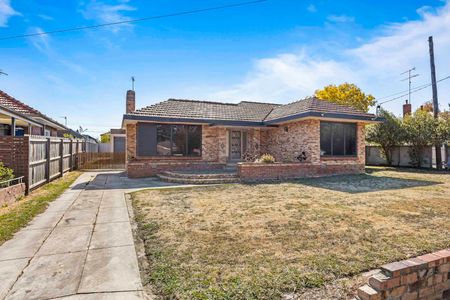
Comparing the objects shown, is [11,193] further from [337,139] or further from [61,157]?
[337,139]

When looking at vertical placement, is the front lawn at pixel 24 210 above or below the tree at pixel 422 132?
below

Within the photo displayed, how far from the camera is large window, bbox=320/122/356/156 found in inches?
535

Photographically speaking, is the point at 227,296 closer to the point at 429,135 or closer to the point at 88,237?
the point at 88,237

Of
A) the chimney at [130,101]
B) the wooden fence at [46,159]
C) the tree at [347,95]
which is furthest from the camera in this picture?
the tree at [347,95]

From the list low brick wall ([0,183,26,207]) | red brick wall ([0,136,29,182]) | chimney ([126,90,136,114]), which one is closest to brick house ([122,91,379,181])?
chimney ([126,90,136,114])

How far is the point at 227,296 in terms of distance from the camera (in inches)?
101

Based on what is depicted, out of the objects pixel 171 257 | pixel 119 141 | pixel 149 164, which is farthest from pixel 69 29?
pixel 119 141

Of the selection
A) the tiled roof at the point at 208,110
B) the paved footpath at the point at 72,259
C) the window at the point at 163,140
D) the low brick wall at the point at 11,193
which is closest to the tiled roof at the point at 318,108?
the tiled roof at the point at 208,110

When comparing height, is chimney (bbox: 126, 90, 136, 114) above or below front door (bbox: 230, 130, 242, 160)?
above

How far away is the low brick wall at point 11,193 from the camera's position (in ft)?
20.7

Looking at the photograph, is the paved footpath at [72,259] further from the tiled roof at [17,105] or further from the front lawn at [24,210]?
the tiled roof at [17,105]

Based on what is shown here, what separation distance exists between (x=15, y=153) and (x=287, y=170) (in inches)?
410

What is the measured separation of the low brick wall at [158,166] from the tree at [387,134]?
11.9 m

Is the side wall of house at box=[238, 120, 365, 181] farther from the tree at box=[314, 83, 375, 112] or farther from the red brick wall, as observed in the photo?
the tree at box=[314, 83, 375, 112]
